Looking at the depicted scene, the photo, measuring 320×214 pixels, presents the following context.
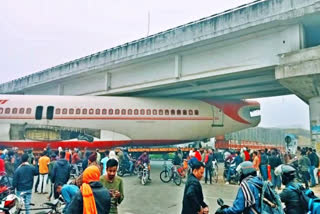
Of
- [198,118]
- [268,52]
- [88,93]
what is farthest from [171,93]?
[268,52]

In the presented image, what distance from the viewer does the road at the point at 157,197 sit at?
26.8 ft

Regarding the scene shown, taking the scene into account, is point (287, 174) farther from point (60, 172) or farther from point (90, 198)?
point (60, 172)

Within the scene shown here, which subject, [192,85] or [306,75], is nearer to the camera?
[306,75]

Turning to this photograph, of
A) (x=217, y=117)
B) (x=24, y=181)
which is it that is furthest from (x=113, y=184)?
(x=217, y=117)

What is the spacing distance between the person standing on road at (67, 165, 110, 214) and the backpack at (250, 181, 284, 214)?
6.07ft

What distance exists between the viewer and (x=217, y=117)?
20.7 m

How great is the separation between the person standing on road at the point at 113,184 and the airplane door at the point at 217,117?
56.0 ft

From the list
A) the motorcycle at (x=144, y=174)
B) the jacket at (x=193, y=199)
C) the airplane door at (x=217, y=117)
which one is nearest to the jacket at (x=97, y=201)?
the jacket at (x=193, y=199)

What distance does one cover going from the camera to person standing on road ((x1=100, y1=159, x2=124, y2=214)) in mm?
3945

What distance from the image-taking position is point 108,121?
63.1 feet

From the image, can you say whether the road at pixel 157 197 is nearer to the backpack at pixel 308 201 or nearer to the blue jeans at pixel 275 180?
the blue jeans at pixel 275 180

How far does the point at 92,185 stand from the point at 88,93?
19214mm

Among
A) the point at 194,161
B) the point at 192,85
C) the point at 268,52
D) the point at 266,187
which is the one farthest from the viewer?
the point at 192,85

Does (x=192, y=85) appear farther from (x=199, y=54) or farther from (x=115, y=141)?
(x=115, y=141)
